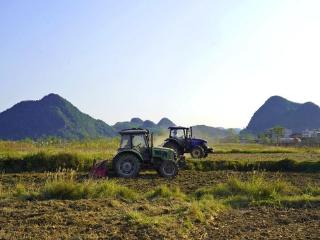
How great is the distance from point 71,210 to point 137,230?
268cm

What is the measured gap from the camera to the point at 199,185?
19312 millimetres

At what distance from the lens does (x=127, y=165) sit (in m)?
23.0

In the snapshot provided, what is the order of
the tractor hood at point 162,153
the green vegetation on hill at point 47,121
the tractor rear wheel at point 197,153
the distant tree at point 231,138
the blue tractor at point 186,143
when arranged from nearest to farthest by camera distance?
1. the tractor hood at point 162,153
2. the blue tractor at point 186,143
3. the tractor rear wheel at point 197,153
4. the distant tree at point 231,138
5. the green vegetation on hill at point 47,121

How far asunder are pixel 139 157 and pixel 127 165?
62 cm

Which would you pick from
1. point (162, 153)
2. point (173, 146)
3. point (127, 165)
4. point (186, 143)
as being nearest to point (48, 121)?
point (186, 143)

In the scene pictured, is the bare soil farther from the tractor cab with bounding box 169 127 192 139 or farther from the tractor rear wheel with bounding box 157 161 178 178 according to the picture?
the tractor cab with bounding box 169 127 192 139

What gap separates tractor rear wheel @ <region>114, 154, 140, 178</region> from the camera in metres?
23.0

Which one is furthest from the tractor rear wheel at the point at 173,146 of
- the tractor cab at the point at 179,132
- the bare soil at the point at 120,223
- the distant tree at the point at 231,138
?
the distant tree at the point at 231,138

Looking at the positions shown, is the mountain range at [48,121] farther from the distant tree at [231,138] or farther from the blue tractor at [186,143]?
the blue tractor at [186,143]

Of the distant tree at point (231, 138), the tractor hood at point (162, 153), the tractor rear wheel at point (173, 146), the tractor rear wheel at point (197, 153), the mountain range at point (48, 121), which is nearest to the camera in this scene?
the tractor hood at point (162, 153)

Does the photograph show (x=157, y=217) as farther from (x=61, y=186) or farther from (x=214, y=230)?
(x=61, y=186)

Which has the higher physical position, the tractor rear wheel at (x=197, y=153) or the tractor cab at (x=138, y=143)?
the tractor cab at (x=138, y=143)

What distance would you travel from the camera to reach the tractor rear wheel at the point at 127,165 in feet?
75.5

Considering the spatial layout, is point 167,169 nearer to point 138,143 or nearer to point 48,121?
point 138,143
